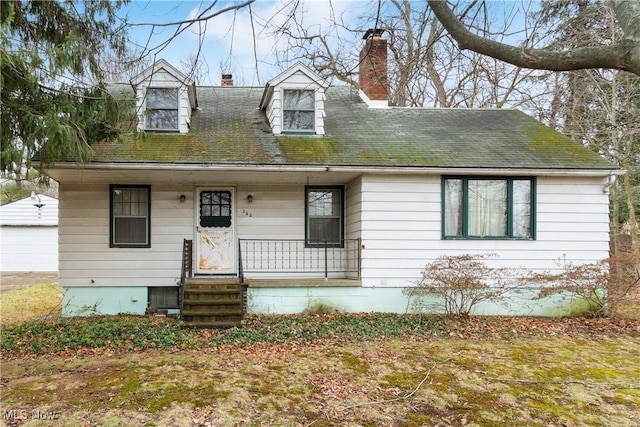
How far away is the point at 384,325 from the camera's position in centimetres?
758

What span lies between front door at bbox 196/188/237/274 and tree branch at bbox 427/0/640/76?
21.7 feet

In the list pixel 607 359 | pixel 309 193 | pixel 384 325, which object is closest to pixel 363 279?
pixel 384 325

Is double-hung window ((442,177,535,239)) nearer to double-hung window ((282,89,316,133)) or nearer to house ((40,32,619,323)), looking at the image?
house ((40,32,619,323))

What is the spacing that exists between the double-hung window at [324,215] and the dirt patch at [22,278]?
11.5 metres

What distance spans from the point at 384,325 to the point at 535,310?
373 centimetres

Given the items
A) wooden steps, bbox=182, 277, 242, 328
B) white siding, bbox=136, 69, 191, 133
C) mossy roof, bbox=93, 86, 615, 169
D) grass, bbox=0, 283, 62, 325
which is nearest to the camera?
wooden steps, bbox=182, 277, 242, 328

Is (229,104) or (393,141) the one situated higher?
(229,104)

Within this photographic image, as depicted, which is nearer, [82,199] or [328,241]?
[82,199]

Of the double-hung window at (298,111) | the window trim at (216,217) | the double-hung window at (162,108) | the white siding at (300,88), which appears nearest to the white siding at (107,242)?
the window trim at (216,217)

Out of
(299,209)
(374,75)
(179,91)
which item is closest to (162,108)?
(179,91)

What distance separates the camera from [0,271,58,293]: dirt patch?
48.5 feet

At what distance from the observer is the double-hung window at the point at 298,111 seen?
9.72 meters

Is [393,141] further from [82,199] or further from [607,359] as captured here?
[82,199]

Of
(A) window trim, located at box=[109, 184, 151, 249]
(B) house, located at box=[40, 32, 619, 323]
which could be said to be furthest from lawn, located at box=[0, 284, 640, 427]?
(A) window trim, located at box=[109, 184, 151, 249]
